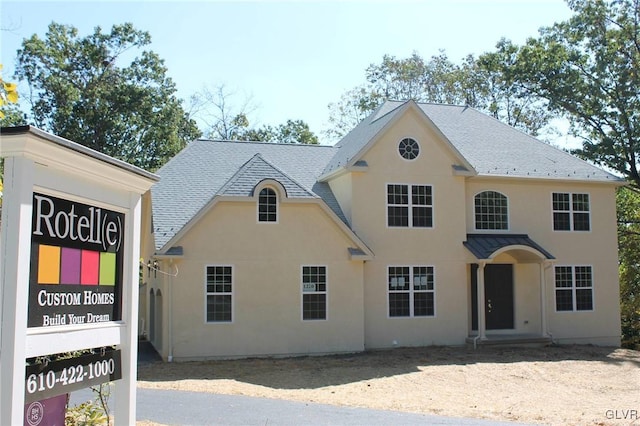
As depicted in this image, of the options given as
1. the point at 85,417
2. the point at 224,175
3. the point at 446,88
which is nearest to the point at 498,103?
the point at 446,88

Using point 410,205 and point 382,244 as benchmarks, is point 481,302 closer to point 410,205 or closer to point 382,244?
point 382,244

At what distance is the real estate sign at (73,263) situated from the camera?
5086 mm

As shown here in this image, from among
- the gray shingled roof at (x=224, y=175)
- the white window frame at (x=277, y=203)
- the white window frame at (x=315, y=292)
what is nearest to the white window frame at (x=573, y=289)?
the gray shingled roof at (x=224, y=175)

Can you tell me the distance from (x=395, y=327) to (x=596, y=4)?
18741 mm

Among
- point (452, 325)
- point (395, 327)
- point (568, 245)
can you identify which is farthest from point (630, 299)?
point (395, 327)

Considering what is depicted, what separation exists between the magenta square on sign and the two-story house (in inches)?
511

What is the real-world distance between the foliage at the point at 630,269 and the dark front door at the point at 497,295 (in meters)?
7.44

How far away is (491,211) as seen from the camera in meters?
23.3

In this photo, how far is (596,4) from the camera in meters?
29.7

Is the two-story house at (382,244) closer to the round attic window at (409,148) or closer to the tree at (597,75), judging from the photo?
the round attic window at (409,148)

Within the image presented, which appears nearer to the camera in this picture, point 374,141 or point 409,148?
point 374,141

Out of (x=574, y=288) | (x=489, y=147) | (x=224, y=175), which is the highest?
(x=489, y=147)

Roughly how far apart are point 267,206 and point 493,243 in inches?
311

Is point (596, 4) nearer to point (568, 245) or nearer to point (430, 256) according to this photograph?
point (568, 245)
